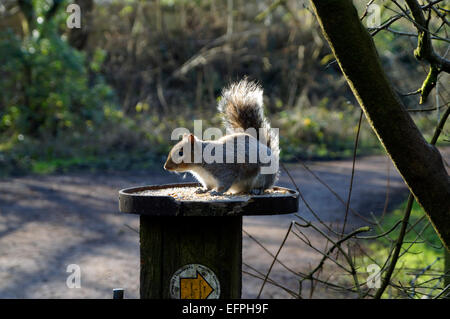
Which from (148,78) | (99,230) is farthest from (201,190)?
(148,78)

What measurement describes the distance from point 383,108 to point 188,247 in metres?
0.86

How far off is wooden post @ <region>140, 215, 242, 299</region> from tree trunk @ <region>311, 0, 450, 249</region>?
0.71m

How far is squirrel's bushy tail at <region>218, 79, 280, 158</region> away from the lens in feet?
8.07

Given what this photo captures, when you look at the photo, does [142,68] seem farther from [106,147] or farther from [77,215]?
[77,215]

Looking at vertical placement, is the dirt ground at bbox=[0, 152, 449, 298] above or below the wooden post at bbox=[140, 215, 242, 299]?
below

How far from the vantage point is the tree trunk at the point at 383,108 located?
1396mm

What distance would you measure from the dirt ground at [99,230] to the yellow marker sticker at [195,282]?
49cm

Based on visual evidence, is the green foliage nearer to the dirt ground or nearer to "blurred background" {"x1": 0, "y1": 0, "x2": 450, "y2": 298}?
"blurred background" {"x1": 0, "y1": 0, "x2": 450, "y2": 298}

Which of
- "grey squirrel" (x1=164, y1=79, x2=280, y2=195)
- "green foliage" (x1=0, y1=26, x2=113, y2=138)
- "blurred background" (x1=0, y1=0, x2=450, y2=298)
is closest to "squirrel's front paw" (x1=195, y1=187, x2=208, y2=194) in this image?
"grey squirrel" (x1=164, y1=79, x2=280, y2=195)

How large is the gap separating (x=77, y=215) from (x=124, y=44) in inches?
321

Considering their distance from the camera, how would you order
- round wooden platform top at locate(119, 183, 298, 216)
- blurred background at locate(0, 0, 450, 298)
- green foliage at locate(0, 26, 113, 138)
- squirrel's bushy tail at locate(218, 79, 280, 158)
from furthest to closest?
green foliage at locate(0, 26, 113, 138) → blurred background at locate(0, 0, 450, 298) → squirrel's bushy tail at locate(218, 79, 280, 158) → round wooden platform top at locate(119, 183, 298, 216)

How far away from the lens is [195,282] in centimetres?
197

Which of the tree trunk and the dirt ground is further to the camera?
the dirt ground
